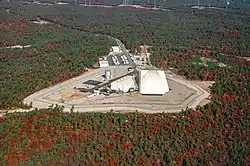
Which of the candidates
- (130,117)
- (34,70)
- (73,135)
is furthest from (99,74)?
(73,135)

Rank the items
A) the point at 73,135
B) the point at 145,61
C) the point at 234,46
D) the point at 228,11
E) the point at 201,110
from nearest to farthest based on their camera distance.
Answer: the point at 73,135 → the point at 201,110 → the point at 145,61 → the point at 234,46 → the point at 228,11

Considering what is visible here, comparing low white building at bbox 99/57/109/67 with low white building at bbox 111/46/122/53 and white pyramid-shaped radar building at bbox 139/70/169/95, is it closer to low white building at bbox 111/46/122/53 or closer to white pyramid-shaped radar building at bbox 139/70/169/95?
low white building at bbox 111/46/122/53

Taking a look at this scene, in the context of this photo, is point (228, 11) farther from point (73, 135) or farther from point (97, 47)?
point (73, 135)

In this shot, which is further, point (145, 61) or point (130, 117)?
point (145, 61)

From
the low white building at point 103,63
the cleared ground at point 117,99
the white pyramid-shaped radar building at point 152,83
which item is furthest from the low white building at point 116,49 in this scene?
the white pyramid-shaped radar building at point 152,83

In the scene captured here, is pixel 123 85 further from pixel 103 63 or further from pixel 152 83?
pixel 103 63

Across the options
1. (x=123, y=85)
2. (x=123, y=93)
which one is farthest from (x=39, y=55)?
(x=123, y=93)

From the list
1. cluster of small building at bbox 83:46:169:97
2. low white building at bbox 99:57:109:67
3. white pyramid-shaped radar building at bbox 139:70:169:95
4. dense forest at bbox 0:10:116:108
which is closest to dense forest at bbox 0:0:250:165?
dense forest at bbox 0:10:116:108
